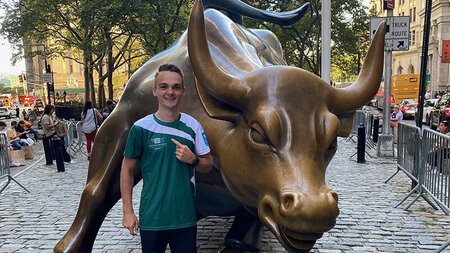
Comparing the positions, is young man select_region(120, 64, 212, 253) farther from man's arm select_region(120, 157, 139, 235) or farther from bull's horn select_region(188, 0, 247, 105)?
bull's horn select_region(188, 0, 247, 105)

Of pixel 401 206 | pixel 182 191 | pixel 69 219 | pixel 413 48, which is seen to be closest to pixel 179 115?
pixel 182 191

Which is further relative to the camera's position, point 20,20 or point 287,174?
point 20,20

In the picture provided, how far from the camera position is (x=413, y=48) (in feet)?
204

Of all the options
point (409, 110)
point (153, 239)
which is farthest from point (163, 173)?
point (409, 110)

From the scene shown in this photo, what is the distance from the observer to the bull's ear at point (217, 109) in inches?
115

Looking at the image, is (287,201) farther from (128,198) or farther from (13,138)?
(13,138)

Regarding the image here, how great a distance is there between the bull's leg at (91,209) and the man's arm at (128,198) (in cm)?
140

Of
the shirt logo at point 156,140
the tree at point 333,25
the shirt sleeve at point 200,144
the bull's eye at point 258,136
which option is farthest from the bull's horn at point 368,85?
the tree at point 333,25

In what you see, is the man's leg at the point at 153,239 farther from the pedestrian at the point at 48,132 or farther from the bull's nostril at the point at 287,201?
the pedestrian at the point at 48,132

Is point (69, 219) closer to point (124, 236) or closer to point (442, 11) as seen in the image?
point (124, 236)

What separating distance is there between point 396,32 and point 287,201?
9957mm

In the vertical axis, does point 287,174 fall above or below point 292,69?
below

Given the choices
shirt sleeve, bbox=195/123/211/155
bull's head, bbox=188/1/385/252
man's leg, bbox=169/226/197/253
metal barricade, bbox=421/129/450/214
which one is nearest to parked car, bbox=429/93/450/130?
metal barricade, bbox=421/129/450/214

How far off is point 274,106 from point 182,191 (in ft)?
2.65
